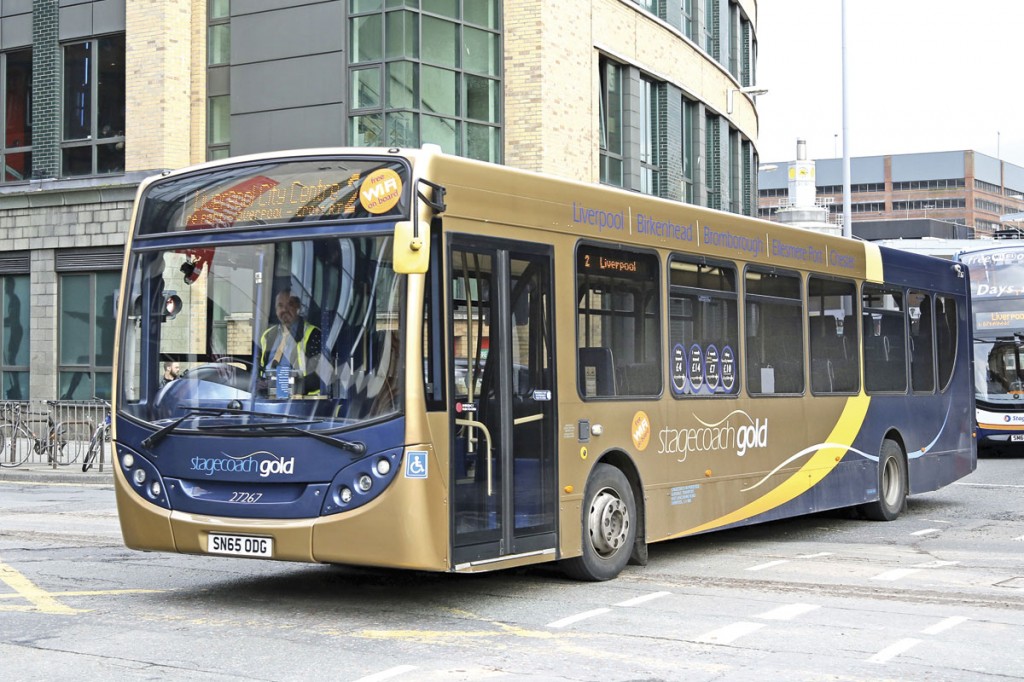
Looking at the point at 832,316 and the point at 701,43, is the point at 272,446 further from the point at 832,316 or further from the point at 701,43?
the point at 701,43

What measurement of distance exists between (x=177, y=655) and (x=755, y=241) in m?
6.95

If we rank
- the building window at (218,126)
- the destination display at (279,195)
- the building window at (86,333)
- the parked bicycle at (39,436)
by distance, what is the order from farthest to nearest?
the building window at (86,333)
the building window at (218,126)
the parked bicycle at (39,436)
the destination display at (279,195)

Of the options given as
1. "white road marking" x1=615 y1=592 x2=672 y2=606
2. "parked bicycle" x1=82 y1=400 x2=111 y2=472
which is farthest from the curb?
"white road marking" x1=615 y1=592 x2=672 y2=606

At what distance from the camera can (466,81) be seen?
2677 centimetres

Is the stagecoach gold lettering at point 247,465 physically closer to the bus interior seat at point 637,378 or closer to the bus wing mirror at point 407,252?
the bus wing mirror at point 407,252

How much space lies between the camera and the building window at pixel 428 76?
25719 millimetres

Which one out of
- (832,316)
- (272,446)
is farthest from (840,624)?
(832,316)

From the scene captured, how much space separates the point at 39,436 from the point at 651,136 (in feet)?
53.9

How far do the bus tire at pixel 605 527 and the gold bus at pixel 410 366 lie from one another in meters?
0.02

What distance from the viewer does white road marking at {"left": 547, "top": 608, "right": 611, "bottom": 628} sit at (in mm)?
8234

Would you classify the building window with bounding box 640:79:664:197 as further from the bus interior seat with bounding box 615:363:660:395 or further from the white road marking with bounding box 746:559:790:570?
the bus interior seat with bounding box 615:363:660:395

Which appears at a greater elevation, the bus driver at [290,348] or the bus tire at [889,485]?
the bus driver at [290,348]

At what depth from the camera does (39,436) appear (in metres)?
22.6

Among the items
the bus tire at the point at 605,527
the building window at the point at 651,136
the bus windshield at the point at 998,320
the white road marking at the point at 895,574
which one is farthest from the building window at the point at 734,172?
the bus tire at the point at 605,527
